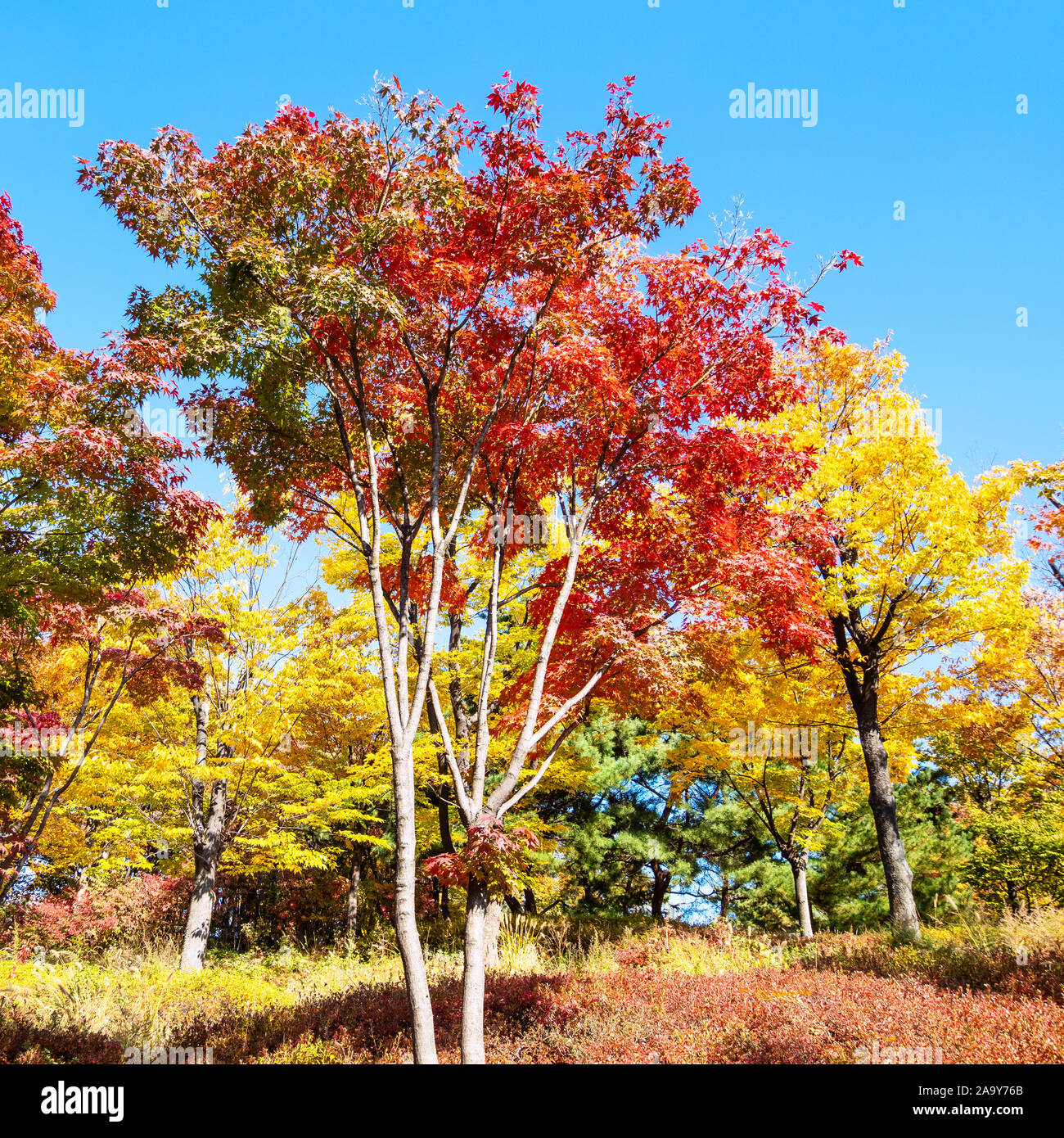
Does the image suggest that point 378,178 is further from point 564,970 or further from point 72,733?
point 564,970

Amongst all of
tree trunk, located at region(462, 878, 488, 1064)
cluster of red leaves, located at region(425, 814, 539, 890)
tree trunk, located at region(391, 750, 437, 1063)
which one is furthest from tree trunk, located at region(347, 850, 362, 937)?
cluster of red leaves, located at region(425, 814, 539, 890)

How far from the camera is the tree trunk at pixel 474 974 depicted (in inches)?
209

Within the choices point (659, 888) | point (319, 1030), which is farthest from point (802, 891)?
point (319, 1030)

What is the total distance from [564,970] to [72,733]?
818cm

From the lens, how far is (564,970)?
9484mm

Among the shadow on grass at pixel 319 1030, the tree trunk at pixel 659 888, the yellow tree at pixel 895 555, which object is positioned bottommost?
the tree trunk at pixel 659 888

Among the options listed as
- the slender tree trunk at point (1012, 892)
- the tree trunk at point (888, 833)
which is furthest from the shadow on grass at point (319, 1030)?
the slender tree trunk at point (1012, 892)

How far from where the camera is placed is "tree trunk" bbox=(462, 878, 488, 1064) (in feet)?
17.4

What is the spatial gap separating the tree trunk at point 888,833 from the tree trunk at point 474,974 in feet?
25.7

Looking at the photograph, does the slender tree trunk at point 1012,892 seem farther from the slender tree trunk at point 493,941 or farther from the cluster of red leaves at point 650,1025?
the slender tree trunk at point 493,941
